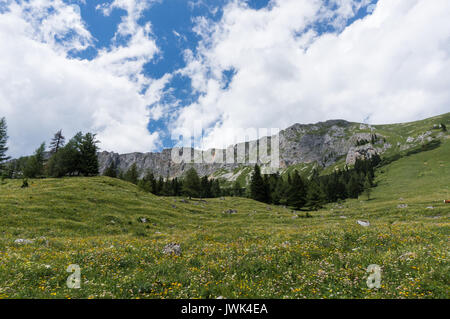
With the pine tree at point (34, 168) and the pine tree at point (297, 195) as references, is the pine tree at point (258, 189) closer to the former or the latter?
the pine tree at point (297, 195)

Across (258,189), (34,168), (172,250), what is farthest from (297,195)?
(34,168)

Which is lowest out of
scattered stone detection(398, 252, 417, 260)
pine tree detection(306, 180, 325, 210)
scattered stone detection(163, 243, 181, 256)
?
pine tree detection(306, 180, 325, 210)

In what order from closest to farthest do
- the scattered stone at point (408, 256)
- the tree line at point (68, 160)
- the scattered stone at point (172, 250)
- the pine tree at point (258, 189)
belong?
the scattered stone at point (408, 256) → the scattered stone at point (172, 250) → the tree line at point (68, 160) → the pine tree at point (258, 189)

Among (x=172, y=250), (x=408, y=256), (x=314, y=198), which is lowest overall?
(x=314, y=198)

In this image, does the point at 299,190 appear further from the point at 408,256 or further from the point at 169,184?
the point at 169,184

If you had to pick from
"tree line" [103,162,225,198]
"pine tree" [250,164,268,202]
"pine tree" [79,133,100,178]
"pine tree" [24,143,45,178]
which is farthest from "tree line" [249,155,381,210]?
"pine tree" [24,143,45,178]

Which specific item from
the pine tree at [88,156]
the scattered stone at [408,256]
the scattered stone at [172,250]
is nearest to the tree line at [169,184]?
the pine tree at [88,156]

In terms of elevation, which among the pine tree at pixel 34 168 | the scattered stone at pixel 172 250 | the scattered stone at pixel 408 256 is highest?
the pine tree at pixel 34 168

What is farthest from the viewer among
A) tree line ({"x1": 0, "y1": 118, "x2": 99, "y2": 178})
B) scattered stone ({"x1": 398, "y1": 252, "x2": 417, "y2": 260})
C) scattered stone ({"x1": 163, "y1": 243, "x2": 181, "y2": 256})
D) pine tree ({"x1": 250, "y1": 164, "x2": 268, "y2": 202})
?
pine tree ({"x1": 250, "y1": 164, "x2": 268, "y2": 202})

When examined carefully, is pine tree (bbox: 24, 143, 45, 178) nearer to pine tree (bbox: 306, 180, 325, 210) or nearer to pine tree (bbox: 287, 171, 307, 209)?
pine tree (bbox: 287, 171, 307, 209)

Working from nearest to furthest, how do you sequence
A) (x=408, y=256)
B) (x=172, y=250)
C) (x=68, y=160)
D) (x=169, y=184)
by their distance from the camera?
(x=408, y=256)
(x=172, y=250)
(x=68, y=160)
(x=169, y=184)

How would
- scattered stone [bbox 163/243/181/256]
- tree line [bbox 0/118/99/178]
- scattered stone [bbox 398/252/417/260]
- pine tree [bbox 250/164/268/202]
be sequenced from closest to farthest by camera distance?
scattered stone [bbox 398/252/417/260] → scattered stone [bbox 163/243/181/256] → tree line [bbox 0/118/99/178] → pine tree [bbox 250/164/268/202]
